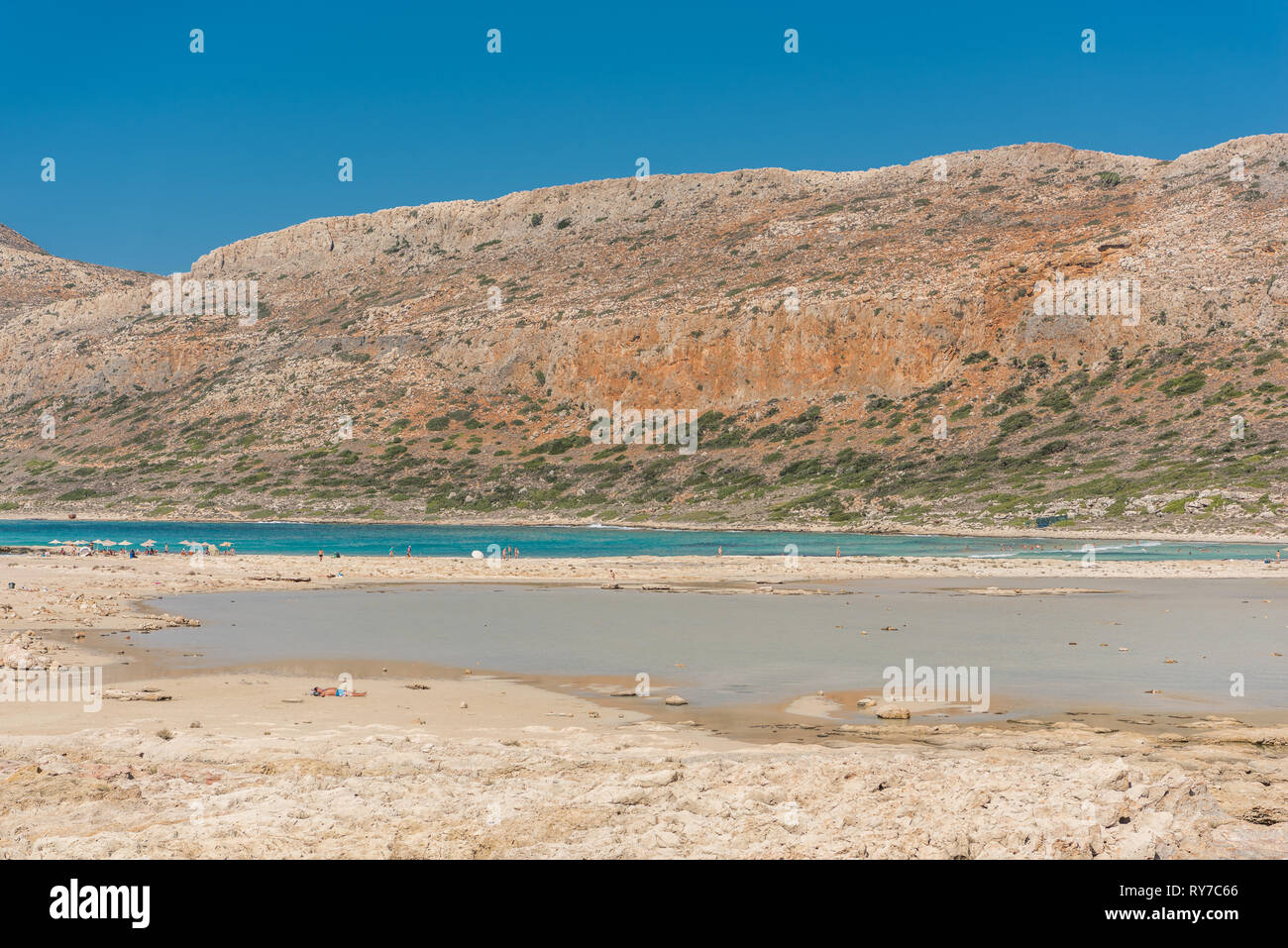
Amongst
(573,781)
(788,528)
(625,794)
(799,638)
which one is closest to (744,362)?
(788,528)

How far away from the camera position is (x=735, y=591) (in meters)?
29.8

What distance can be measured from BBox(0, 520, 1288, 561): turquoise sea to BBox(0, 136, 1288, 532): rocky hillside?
22.2ft

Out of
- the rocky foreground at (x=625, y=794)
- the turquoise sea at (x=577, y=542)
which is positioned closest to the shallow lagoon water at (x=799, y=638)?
the rocky foreground at (x=625, y=794)

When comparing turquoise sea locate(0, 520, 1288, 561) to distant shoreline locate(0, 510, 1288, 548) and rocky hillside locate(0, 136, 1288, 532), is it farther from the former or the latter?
rocky hillside locate(0, 136, 1288, 532)

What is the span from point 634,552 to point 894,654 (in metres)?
31.5

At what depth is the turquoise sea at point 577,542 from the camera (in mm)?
46469

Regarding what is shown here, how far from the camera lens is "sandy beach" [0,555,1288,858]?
6.81 m

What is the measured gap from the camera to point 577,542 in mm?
57594

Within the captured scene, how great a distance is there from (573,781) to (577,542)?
49182 millimetres

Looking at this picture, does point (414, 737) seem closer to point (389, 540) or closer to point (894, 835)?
point (894, 835)

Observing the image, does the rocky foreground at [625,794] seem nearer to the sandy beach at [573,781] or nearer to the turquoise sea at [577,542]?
the sandy beach at [573,781]

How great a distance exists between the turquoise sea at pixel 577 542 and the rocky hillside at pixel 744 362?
22.2 ft

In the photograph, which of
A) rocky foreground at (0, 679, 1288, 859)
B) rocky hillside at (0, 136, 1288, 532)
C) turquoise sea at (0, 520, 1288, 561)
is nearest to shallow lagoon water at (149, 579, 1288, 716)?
rocky foreground at (0, 679, 1288, 859)
